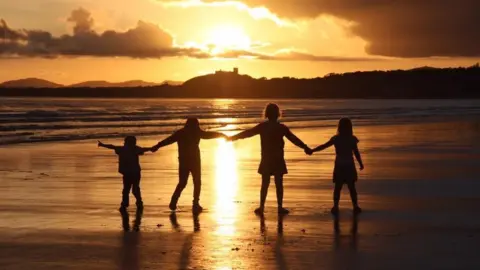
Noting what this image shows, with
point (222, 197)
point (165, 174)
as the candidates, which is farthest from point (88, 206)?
point (165, 174)

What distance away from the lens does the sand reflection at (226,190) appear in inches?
449

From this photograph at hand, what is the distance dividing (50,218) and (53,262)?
320 cm

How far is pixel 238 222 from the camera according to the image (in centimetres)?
1159

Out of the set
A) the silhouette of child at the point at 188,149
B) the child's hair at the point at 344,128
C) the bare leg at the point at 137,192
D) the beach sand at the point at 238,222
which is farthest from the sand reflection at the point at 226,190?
the child's hair at the point at 344,128

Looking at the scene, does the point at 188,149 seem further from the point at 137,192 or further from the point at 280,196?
the point at 280,196

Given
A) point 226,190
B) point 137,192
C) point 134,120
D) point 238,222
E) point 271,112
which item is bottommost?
point 134,120

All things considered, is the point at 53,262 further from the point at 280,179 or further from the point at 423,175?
the point at 423,175

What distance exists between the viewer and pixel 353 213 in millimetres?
12586

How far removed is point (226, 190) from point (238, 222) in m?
4.02

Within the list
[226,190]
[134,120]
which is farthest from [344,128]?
[134,120]

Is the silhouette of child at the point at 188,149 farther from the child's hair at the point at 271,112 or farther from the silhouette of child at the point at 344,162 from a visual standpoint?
the silhouette of child at the point at 344,162

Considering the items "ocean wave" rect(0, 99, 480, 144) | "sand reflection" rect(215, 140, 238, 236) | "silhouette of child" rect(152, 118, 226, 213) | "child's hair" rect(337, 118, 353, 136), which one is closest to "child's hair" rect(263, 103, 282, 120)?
"child's hair" rect(337, 118, 353, 136)

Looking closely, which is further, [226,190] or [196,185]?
[226,190]

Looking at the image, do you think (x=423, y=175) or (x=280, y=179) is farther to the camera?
(x=423, y=175)
